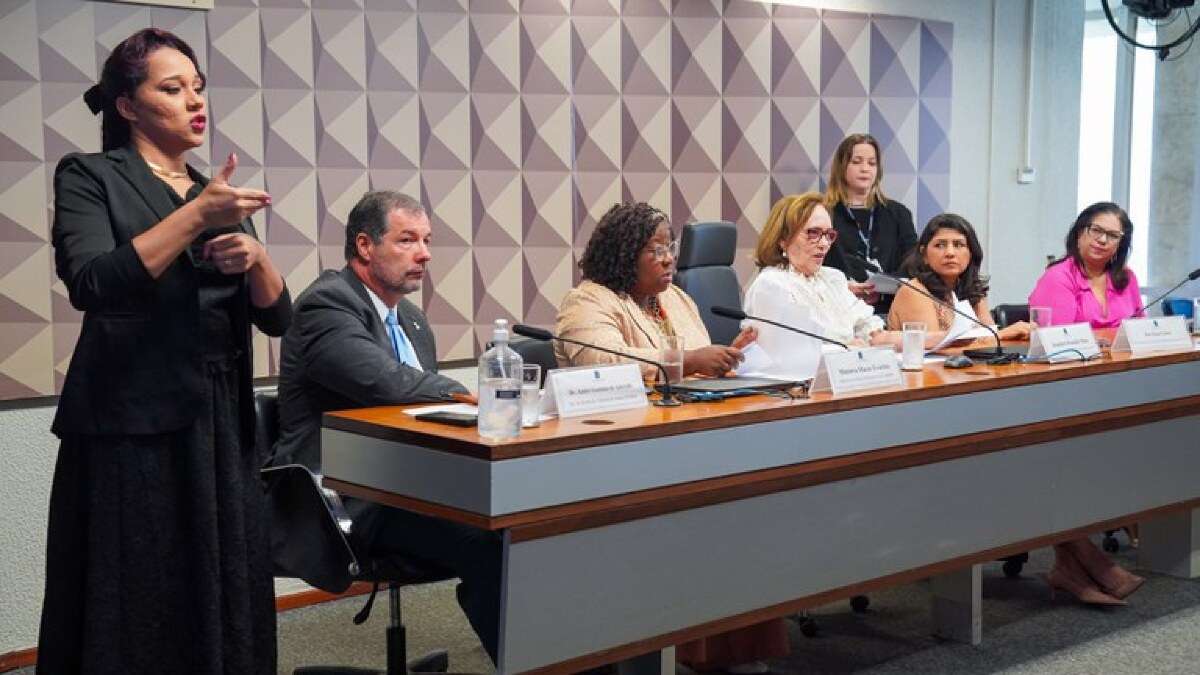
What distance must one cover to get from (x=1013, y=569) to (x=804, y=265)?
1.22 meters

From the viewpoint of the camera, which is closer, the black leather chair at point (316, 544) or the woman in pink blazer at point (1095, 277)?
the black leather chair at point (316, 544)

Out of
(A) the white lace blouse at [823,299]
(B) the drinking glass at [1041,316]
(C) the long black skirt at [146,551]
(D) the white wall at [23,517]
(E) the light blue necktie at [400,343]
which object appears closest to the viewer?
(C) the long black skirt at [146,551]

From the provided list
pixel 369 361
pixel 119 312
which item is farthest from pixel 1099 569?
pixel 119 312

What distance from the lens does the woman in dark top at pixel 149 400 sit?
213 cm

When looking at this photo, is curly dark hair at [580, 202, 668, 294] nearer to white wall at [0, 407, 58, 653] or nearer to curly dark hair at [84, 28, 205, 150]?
curly dark hair at [84, 28, 205, 150]

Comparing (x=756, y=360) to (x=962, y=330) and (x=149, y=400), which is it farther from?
(x=149, y=400)

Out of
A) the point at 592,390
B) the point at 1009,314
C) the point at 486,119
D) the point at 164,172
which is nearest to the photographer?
the point at 164,172

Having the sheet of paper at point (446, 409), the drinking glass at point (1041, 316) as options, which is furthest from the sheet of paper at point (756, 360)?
the drinking glass at point (1041, 316)

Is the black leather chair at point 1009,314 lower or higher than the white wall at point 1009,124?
lower

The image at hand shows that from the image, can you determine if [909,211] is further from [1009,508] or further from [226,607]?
[226,607]

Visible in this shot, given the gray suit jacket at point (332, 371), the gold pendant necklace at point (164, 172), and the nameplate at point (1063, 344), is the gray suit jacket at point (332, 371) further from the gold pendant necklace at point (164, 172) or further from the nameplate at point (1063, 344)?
the nameplate at point (1063, 344)

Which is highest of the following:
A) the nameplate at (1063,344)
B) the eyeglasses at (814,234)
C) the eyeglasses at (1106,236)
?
the eyeglasses at (1106,236)

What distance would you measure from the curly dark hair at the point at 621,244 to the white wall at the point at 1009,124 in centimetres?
206

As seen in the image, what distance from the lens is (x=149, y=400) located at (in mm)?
2148
